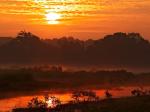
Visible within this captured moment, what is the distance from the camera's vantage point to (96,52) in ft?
274

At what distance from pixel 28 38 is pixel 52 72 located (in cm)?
1932

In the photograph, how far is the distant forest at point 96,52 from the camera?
8150cm

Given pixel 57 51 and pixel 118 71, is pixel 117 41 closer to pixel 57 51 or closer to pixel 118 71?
pixel 57 51

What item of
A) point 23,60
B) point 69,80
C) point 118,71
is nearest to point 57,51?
point 23,60

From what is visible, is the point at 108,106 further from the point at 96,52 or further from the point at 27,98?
the point at 96,52

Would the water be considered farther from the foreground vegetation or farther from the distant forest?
the distant forest

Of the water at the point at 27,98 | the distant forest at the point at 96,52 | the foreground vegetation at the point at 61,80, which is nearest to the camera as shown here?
the water at the point at 27,98

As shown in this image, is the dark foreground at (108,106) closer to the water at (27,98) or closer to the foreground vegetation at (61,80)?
the water at (27,98)

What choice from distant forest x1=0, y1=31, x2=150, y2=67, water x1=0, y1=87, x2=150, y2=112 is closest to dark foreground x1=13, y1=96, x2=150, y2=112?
water x1=0, y1=87, x2=150, y2=112

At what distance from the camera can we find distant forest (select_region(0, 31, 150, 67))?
267 ft

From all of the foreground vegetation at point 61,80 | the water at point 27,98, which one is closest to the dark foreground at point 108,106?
the water at point 27,98

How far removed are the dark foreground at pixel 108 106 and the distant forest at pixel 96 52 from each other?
140 feet

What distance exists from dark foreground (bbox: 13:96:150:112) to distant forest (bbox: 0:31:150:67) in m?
42.5

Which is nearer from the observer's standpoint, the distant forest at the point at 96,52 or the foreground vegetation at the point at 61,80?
the foreground vegetation at the point at 61,80
